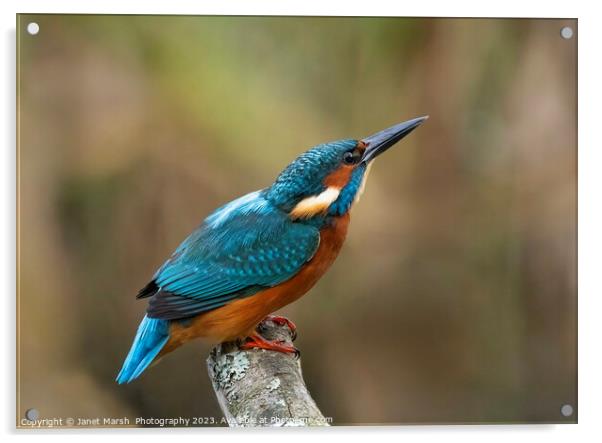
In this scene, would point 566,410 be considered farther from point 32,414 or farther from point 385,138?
point 32,414

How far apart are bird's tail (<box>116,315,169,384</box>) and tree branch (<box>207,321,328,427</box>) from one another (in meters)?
0.25

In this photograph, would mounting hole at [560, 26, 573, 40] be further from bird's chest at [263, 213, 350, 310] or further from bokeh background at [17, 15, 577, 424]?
bird's chest at [263, 213, 350, 310]

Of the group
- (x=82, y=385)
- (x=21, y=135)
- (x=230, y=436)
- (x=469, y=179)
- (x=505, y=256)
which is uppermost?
(x=21, y=135)

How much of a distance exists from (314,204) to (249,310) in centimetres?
49

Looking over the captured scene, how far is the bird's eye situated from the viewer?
3.15 metres

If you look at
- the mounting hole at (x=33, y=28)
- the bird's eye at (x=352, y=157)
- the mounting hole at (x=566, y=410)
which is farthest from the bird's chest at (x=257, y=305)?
the mounting hole at (x=33, y=28)

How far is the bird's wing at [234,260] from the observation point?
3.06m

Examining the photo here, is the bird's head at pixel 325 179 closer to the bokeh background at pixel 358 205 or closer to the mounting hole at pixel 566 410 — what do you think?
the bokeh background at pixel 358 205

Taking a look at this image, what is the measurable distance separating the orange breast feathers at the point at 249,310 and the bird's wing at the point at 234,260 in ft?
0.09
